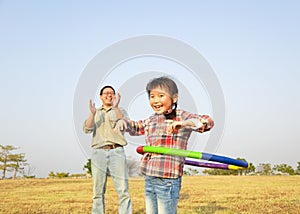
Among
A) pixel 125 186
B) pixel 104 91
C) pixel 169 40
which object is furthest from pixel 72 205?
pixel 169 40

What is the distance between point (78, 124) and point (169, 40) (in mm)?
Answer: 1544

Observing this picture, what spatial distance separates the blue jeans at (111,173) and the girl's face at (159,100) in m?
1.70

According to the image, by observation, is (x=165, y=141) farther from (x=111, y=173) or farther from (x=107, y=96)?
(x=111, y=173)

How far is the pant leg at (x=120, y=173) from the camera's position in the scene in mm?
5410

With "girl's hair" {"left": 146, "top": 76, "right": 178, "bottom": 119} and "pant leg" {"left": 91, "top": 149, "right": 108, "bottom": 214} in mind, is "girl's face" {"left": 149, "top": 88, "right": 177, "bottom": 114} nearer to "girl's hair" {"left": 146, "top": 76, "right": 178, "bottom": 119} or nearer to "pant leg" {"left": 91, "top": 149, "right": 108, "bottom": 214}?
"girl's hair" {"left": 146, "top": 76, "right": 178, "bottom": 119}

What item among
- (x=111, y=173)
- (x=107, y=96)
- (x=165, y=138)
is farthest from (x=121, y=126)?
(x=111, y=173)

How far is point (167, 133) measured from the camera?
396 cm

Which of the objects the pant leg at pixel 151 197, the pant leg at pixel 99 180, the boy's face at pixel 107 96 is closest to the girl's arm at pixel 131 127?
the pant leg at pixel 151 197

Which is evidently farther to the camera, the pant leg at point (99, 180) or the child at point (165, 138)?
the pant leg at point (99, 180)

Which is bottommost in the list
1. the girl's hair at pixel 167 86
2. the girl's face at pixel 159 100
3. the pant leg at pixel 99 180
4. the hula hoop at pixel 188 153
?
the pant leg at pixel 99 180

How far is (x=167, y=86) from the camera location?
3.87m

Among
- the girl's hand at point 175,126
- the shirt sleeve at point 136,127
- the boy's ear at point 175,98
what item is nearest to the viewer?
the girl's hand at point 175,126

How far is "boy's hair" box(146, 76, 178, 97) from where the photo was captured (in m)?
3.86

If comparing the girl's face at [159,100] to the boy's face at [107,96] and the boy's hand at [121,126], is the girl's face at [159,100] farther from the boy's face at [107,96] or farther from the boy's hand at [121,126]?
the boy's face at [107,96]
